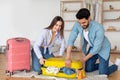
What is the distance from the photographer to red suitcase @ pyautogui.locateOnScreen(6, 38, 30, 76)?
3.21 metres

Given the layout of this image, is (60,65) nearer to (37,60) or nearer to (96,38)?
(37,60)

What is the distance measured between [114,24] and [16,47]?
9.28 feet

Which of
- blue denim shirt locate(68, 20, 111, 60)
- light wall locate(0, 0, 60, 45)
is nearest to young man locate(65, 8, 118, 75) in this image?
blue denim shirt locate(68, 20, 111, 60)

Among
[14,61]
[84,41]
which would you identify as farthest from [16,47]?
[84,41]

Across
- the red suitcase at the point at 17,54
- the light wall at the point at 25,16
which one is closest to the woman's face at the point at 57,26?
the red suitcase at the point at 17,54

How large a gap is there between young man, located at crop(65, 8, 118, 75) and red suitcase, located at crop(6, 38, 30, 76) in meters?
0.56

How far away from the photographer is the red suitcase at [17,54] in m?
3.21

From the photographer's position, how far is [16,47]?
10.5ft

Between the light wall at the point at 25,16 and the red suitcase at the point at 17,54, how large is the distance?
2.30 metres

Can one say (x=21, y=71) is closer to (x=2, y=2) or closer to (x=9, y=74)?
(x=9, y=74)

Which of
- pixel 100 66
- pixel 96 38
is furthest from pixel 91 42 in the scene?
pixel 100 66

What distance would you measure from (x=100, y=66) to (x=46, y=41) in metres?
0.74

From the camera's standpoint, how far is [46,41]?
10.7ft

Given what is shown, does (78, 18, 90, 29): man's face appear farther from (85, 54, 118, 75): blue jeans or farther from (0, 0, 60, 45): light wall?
(0, 0, 60, 45): light wall
